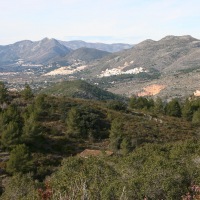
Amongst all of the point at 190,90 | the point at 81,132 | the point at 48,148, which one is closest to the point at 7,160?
the point at 48,148

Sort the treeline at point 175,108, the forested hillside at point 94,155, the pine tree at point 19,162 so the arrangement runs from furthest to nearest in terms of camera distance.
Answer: the treeline at point 175,108, the pine tree at point 19,162, the forested hillside at point 94,155

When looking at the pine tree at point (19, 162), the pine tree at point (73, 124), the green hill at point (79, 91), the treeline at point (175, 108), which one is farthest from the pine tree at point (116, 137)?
the green hill at point (79, 91)

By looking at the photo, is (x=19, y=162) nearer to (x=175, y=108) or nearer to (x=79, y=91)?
(x=175, y=108)

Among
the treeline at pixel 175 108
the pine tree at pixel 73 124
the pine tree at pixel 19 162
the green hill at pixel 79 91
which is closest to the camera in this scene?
the pine tree at pixel 19 162

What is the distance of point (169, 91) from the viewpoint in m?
150

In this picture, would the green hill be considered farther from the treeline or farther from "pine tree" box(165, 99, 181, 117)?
"pine tree" box(165, 99, 181, 117)

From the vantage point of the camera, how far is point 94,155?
112 feet

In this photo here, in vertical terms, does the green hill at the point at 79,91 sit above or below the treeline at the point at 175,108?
below

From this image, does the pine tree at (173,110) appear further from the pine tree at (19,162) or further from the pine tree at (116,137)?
the pine tree at (19,162)

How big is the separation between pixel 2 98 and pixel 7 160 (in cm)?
1831

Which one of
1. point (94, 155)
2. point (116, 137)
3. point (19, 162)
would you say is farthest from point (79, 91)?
point (19, 162)

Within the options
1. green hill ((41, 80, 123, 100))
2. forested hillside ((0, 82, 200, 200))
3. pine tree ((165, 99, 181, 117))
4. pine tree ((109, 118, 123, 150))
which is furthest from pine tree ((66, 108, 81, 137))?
green hill ((41, 80, 123, 100))

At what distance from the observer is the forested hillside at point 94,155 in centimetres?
1742

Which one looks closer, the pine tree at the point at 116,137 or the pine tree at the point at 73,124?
the pine tree at the point at 116,137
